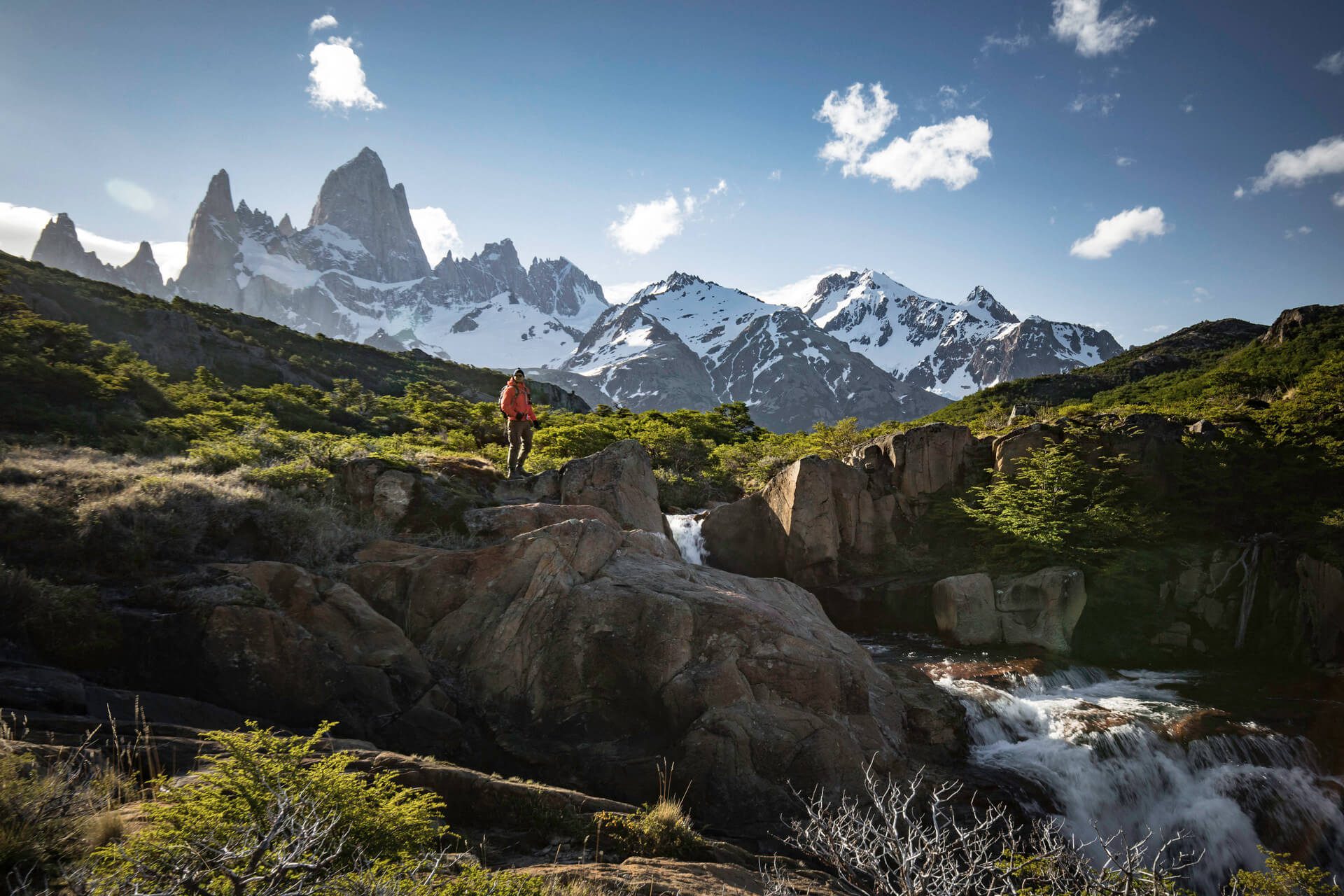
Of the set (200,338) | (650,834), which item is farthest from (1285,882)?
(200,338)

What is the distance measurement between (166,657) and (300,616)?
1426mm

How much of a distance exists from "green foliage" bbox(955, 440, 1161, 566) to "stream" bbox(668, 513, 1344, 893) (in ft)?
13.8

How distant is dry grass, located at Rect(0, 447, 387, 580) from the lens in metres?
7.54

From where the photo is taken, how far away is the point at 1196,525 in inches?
630

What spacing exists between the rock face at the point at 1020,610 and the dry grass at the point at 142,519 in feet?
45.3

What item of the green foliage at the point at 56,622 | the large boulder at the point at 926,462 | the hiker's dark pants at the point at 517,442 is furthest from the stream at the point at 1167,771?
the green foliage at the point at 56,622

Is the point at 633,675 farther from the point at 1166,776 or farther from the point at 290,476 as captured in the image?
the point at 1166,776

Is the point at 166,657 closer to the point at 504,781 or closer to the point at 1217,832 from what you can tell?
the point at 504,781

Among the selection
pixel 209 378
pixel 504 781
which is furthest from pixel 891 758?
pixel 209 378

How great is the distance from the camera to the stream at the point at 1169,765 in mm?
9086

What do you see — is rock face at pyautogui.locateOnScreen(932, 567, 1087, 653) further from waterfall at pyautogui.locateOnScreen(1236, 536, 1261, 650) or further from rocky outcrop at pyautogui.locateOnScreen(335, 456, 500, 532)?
rocky outcrop at pyautogui.locateOnScreen(335, 456, 500, 532)

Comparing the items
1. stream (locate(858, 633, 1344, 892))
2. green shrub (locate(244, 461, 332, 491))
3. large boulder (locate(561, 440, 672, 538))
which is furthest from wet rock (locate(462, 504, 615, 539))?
stream (locate(858, 633, 1344, 892))

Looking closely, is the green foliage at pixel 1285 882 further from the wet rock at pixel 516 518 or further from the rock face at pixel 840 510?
the rock face at pixel 840 510

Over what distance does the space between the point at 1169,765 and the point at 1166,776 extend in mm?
230
